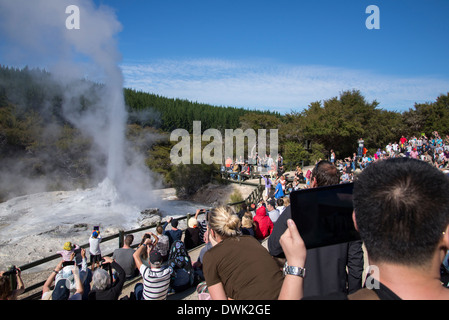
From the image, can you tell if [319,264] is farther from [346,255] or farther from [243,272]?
[243,272]

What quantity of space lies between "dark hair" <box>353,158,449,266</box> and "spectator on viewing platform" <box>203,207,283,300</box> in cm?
104

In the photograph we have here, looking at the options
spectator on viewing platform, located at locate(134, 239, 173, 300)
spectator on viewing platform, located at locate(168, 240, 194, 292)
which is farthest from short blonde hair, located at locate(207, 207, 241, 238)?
spectator on viewing platform, located at locate(168, 240, 194, 292)

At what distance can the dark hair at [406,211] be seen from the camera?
1.09 m

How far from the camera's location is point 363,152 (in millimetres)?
23797

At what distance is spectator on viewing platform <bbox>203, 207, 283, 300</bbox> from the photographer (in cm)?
203

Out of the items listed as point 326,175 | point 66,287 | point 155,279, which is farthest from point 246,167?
point 326,175

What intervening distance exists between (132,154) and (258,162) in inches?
677

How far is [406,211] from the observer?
109 centimetres

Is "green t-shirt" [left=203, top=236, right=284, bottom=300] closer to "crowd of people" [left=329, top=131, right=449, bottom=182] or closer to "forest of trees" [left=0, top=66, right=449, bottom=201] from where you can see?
"crowd of people" [left=329, top=131, right=449, bottom=182]

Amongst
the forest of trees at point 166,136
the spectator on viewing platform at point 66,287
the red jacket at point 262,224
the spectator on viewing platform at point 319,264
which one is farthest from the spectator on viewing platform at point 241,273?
the forest of trees at point 166,136

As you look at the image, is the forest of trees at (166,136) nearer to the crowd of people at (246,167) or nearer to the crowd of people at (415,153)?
the crowd of people at (246,167)

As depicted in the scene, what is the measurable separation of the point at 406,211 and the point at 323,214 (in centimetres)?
45

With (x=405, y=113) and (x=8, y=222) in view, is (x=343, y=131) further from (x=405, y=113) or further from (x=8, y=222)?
(x=8, y=222)

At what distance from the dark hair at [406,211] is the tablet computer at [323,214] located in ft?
1.12
